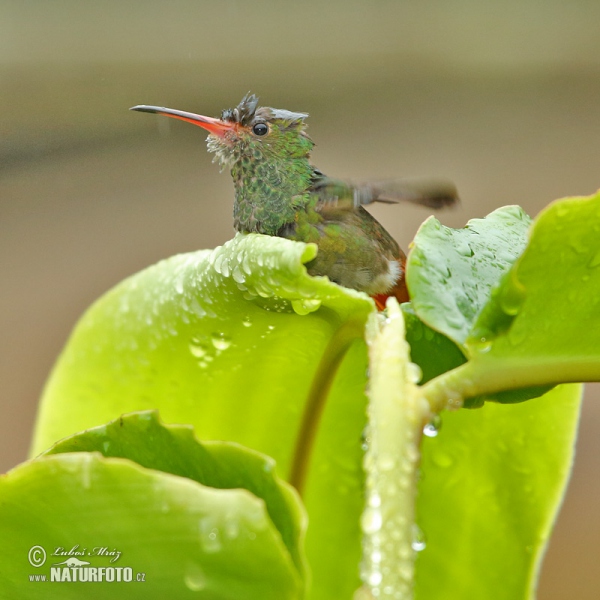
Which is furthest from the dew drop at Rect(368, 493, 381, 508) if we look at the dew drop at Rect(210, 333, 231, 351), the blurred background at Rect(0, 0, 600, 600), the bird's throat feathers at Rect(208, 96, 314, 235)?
the blurred background at Rect(0, 0, 600, 600)

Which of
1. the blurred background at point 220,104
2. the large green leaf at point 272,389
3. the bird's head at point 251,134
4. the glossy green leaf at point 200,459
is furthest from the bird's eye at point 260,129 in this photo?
the blurred background at point 220,104

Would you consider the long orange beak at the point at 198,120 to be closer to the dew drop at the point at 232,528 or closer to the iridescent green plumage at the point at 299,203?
the iridescent green plumage at the point at 299,203

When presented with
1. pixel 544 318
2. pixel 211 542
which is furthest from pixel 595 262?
pixel 211 542

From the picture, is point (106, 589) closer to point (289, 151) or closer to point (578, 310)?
Result: point (578, 310)

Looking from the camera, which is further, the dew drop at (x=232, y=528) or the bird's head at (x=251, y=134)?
the bird's head at (x=251, y=134)

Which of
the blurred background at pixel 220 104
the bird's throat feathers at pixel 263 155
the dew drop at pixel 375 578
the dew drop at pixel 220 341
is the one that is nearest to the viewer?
the dew drop at pixel 375 578

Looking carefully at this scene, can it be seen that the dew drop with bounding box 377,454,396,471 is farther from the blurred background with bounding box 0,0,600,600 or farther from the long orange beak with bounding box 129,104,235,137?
the blurred background with bounding box 0,0,600,600
